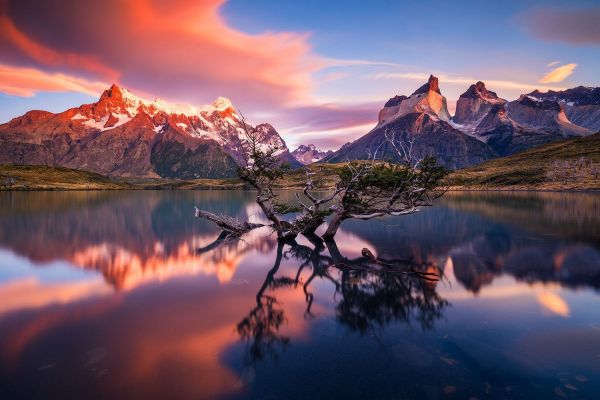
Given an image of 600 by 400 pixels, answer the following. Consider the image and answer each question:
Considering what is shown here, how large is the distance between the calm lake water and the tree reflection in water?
130 millimetres

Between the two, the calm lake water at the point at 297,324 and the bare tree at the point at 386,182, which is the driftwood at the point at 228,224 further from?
the bare tree at the point at 386,182

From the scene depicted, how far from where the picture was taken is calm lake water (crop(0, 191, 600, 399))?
14656 mm

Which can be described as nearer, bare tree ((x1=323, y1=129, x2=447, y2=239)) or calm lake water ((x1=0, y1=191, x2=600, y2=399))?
calm lake water ((x1=0, y1=191, x2=600, y2=399))

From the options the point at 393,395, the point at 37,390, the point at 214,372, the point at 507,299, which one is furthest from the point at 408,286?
the point at 37,390

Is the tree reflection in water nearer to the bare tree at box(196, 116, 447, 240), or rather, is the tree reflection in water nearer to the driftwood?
the bare tree at box(196, 116, 447, 240)

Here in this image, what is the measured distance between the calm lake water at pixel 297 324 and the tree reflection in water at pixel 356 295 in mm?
130

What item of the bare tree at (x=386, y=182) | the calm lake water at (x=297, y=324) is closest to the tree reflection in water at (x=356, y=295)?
the calm lake water at (x=297, y=324)

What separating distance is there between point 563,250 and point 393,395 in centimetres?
3568

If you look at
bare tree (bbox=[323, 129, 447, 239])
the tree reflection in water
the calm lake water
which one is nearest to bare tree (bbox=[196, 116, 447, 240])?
bare tree (bbox=[323, 129, 447, 239])

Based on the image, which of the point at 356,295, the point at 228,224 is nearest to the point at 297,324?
the point at 356,295

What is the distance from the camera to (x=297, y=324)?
20.8 m

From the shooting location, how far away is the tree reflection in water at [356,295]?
20.0 meters

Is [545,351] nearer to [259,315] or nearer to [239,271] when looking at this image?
[259,315]

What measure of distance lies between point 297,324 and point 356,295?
20.8 feet
